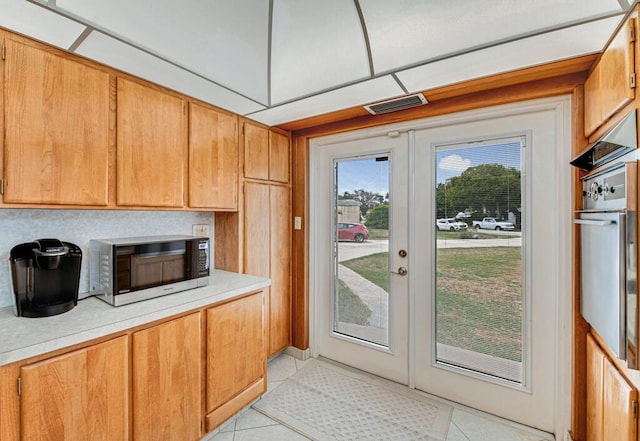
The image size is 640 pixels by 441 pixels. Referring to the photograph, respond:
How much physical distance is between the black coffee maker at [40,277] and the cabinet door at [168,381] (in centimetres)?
41

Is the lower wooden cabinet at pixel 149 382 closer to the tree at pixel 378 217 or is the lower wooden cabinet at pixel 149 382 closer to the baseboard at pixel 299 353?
the baseboard at pixel 299 353

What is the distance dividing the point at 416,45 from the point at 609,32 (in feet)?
2.61

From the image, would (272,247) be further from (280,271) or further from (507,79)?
(507,79)

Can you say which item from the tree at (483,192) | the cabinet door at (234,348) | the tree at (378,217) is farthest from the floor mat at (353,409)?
the tree at (483,192)

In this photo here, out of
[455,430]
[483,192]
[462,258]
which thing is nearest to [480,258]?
[462,258]

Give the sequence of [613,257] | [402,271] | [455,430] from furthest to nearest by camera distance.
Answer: [402,271] < [455,430] < [613,257]

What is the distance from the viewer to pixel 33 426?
1104mm

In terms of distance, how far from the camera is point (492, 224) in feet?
6.49

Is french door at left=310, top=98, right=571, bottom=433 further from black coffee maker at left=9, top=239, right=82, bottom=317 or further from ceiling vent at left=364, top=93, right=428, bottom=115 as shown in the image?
black coffee maker at left=9, top=239, right=82, bottom=317

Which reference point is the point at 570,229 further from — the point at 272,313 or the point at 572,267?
the point at 272,313

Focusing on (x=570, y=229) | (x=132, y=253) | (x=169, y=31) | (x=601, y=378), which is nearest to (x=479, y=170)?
(x=570, y=229)

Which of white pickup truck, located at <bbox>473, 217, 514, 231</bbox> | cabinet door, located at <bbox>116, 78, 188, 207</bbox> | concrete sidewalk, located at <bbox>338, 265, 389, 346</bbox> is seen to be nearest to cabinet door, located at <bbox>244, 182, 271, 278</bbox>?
cabinet door, located at <bbox>116, 78, 188, 207</bbox>

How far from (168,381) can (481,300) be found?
2.04 metres

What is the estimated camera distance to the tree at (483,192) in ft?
6.28
